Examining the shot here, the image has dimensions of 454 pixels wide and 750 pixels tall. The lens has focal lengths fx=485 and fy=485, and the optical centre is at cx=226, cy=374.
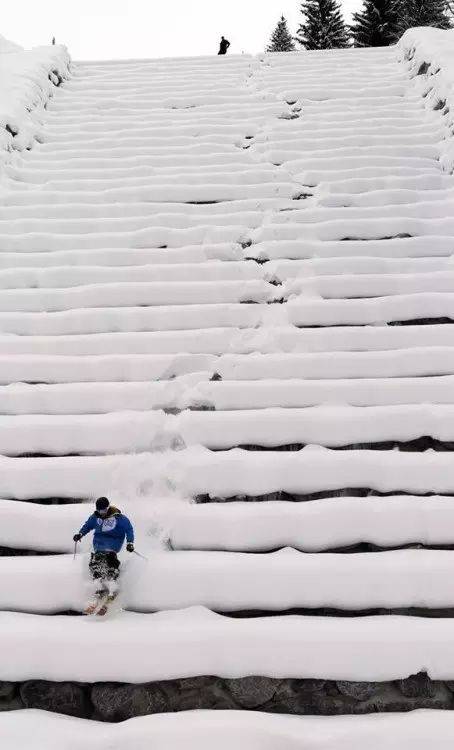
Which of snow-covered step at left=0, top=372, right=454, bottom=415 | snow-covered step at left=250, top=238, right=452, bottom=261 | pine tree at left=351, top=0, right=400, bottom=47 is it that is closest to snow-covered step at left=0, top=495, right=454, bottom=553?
snow-covered step at left=0, top=372, right=454, bottom=415

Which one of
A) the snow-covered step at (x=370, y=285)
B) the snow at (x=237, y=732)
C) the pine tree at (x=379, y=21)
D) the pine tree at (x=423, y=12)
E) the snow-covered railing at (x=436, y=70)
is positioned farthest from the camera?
the pine tree at (x=379, y=21)

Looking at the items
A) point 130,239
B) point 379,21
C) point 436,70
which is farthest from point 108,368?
point 379,21

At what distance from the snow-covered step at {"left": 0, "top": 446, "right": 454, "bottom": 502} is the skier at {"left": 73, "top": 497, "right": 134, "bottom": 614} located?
28 centimetres

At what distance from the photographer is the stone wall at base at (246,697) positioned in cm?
→ 164

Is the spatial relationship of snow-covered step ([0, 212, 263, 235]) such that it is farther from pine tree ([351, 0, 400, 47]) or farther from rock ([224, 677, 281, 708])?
pine tree ([351, 0, 400, 47])

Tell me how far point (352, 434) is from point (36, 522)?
A: 1458 mm

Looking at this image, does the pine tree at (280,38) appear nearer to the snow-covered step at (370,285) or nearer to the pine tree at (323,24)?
the pine tree at (323,24)

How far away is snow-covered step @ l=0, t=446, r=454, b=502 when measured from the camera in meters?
2.13

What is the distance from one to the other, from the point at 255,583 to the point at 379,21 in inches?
784

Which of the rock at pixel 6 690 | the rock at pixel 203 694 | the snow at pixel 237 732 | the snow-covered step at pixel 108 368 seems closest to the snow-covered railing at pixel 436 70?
the snow-covered step at pixel 108 368

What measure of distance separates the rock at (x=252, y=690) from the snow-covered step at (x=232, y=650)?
3cm

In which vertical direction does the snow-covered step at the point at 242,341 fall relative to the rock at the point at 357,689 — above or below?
above

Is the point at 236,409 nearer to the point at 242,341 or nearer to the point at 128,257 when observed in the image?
the point at 242,341

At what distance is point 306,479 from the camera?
7.07 feet
